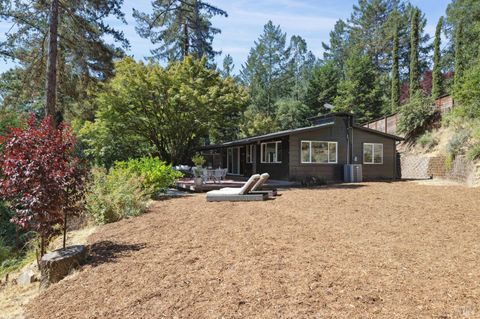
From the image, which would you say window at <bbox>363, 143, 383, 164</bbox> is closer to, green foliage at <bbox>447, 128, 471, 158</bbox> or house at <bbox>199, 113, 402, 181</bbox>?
house at <bbox>199, 113, 402, 181</bbox>

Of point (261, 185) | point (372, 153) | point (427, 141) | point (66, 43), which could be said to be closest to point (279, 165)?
point (372, 153)

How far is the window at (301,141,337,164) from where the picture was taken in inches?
618

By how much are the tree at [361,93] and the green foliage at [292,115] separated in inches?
147

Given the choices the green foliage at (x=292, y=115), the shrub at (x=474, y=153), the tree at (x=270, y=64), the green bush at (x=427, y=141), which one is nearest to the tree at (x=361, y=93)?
the green foliage at (x=292, y=115)

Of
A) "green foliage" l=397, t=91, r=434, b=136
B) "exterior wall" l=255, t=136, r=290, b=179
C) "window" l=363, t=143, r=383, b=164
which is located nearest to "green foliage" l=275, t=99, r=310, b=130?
"green foliage" l=397, t=91, r=434, b=136

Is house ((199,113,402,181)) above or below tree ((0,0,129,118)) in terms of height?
below

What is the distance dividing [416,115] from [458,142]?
6.04 m

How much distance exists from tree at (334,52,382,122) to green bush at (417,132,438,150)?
1177 centimetres

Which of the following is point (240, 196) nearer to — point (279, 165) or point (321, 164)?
point (279, 165)

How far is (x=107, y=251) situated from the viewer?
4.74m

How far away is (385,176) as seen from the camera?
691 inches

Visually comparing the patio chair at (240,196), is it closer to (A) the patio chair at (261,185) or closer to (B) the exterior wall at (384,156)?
(A) the patio chair at (261,185)

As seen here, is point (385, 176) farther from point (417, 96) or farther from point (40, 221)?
point (40, 221)

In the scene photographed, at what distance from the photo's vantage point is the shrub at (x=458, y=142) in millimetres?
14655
